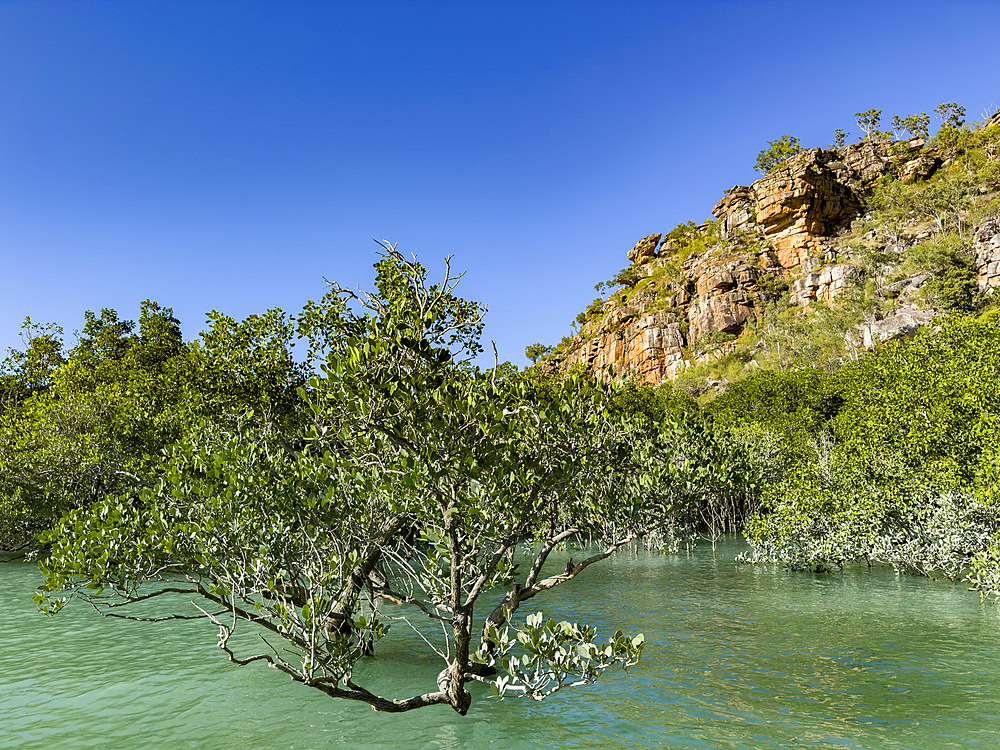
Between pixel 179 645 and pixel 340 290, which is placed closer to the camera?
pixel 340 290

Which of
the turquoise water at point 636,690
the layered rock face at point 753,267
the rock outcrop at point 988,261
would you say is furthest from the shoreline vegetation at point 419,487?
the layered rock face at point 753,267

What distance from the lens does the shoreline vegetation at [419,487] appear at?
28.7 ft

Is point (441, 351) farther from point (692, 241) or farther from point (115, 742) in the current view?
point (692, 241)

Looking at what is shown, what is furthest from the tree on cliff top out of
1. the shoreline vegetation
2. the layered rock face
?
the shoreline vegetation

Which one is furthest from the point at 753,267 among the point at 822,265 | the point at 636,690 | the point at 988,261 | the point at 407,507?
the point at 407,507

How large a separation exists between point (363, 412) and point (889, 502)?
22.6 metres

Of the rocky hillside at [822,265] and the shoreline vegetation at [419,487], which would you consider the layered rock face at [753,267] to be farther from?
the shoreline vegetation at [419,487]

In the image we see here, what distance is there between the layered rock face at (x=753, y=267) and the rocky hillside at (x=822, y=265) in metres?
0.28

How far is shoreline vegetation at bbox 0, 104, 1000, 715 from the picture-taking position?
8.76 metres

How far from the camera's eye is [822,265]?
385 feet

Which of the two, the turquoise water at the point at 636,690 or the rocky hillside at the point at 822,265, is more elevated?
the rocky hillside at the point at 822,265

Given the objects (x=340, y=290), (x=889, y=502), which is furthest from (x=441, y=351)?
(x=889, y=502)

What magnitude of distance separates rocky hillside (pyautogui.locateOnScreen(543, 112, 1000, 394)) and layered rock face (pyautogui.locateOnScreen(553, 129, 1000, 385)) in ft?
0.91

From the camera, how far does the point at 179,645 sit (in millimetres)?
18234
